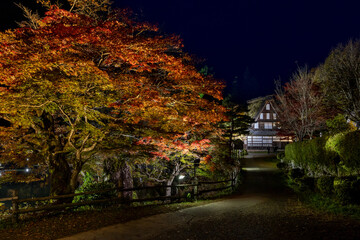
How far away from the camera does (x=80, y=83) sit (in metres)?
9.08

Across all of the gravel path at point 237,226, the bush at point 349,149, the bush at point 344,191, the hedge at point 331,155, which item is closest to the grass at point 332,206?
the bush at point 344,191

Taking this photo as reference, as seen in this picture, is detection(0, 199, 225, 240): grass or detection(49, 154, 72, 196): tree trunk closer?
detection(0, 199, 225, 240): grass

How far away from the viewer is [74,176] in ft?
35.7

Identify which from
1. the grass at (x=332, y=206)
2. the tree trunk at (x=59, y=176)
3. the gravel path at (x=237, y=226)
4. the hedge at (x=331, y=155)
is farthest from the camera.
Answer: the hedge at (x=331, y=155)

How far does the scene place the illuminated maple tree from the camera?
7.73 meters

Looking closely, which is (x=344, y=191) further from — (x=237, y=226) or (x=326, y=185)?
(x=237, y=226)

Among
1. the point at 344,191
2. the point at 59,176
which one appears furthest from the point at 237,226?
the point at 59,176

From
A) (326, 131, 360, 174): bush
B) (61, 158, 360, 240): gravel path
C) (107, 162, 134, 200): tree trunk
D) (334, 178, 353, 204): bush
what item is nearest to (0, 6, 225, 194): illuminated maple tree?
(107, 162, 134, 200): tree trunk

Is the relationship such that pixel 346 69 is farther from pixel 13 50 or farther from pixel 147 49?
pixel 13 50

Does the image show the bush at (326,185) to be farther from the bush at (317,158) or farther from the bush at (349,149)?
the bush at (317,158)

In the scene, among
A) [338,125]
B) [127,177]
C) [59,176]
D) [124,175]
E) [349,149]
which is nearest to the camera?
[59,176]

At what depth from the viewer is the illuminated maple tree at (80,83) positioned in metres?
7.73

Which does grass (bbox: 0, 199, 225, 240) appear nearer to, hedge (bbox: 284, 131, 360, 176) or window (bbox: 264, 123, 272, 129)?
hedge (bbox: 284, 131, 360, 176)

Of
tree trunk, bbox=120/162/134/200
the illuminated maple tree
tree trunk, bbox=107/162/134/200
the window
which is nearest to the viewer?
the illuminated maple tree
